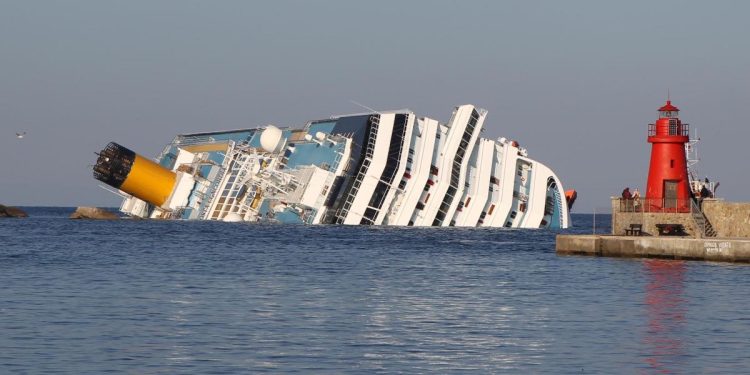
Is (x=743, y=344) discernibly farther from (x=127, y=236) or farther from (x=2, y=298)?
(x=127, y=236)

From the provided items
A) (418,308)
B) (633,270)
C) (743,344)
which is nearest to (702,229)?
(633,270)

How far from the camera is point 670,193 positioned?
2251 inches

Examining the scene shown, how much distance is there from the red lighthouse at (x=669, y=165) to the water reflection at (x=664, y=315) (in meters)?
7.70

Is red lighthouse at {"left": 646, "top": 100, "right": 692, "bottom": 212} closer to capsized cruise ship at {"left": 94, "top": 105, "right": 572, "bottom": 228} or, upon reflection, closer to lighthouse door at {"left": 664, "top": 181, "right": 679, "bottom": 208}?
lighthouse door at {"left": 664, "top": 181, "right": 679, "bottom": 208}

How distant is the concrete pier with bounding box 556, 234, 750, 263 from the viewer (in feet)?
161

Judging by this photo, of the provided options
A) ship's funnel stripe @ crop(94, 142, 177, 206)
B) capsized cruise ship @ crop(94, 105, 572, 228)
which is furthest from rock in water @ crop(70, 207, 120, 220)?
capsized cruise ship @ crop(94, 105, 572, 228)

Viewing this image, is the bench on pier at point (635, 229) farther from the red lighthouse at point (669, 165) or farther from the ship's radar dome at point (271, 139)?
the ship's radar dome at point (271, 139)

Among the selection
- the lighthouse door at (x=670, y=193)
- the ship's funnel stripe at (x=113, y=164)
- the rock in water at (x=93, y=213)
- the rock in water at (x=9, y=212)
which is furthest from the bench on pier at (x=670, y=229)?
the rock in water at (x=9, y=212)

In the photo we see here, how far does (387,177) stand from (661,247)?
34.6 m

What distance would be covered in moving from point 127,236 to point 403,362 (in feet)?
182

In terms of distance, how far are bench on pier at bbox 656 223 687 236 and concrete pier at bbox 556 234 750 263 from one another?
2.64 metres

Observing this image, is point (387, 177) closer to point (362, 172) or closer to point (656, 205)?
point (362, 172)

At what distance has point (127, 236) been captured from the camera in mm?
77875

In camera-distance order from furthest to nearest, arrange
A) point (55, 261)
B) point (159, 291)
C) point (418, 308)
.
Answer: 1. point (55, 261)
2. point (159, 291)
3. point (418, 308)
